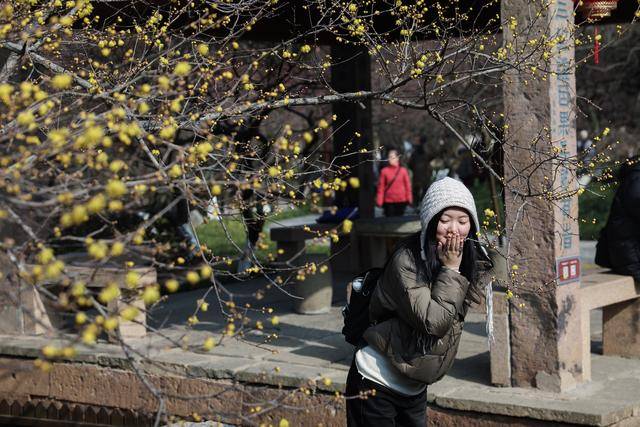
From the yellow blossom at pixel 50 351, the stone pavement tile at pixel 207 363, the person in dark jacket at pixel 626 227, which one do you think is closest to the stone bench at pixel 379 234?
the person in dark jacket at pixel 626 227

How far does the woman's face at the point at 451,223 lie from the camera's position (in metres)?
4.36

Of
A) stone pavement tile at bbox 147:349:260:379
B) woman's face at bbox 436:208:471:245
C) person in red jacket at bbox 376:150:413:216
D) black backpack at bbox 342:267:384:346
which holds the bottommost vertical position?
person in red jacket at bbox 376:150:413:216

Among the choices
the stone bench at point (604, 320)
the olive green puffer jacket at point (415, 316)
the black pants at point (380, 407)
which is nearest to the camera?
the olive green puffer jacket at point (415, 316)

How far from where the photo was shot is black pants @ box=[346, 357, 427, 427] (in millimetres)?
4484

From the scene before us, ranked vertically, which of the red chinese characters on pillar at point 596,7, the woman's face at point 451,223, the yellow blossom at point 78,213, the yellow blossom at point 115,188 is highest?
the red chinese characters on pillar at point 596,7

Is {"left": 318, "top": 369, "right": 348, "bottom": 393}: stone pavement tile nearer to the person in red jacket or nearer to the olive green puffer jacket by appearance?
the olive green puffer jacket

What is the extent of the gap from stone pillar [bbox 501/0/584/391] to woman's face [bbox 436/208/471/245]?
1.87 metres

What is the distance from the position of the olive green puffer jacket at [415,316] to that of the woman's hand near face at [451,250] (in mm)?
82

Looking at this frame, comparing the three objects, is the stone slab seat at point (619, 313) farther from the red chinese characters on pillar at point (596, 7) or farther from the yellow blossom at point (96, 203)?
the yellow blossom at point (96, 203)

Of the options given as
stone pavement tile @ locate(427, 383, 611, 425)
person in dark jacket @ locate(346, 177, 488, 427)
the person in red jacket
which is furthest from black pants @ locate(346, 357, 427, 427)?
the person in red jacket

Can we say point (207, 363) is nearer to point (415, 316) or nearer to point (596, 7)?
point (415, 316)

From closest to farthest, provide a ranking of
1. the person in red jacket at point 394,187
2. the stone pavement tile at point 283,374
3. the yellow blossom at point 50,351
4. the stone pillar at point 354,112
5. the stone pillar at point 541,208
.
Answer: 1. the yellow blossom at point 50,351
2. the stone pillar at point 541,208
3. the stone pavement tile at point 283,374
4. the stone pillar at point 354,112
5. the person in red jacket at point 394,187

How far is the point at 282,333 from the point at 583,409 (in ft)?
10.8

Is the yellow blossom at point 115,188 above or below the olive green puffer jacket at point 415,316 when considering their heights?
above
